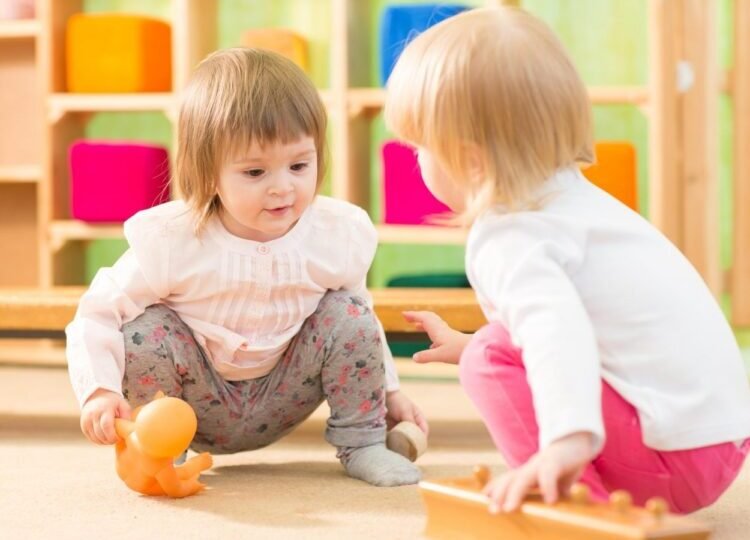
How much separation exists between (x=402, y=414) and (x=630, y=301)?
0.50m

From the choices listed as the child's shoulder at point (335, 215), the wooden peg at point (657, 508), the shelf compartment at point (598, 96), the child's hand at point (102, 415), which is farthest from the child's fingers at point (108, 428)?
the shelf compartment at point (598, 96)

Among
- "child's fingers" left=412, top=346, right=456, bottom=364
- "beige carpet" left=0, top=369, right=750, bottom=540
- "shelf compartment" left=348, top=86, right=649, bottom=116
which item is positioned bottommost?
"beige carpet" left=0, top=369, right=750, bottom=540

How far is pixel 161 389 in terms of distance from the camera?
1212 millimetres

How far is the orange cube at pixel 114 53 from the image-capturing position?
8.23 feet

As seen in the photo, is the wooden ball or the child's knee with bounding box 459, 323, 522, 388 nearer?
the child's knee with bounding box 459, 323, 522, 388

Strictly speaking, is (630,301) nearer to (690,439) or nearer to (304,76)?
Answer: (690,439)

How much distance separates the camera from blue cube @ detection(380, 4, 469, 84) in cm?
227

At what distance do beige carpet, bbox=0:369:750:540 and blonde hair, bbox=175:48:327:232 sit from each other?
0.97ft

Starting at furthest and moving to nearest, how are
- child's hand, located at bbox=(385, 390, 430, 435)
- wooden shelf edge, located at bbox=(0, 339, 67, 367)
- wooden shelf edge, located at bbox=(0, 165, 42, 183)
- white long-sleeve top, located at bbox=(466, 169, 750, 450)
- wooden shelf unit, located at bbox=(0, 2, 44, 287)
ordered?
wooden shelf unit, located at bbox=(0, 2, 44, 287), wooden shelf edge, located at bbox=(0, 165, 42, 183), wooden shelf edge, located at bbox=(0, 339, 67, 367), child's hand, located at bbox=(385, 390, 430, 435), white long-sleeve top, located at bbox=(466, 169, 750, 450)

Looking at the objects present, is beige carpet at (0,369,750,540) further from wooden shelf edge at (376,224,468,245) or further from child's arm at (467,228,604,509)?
wooden shelf edge at (376,224,468,245)

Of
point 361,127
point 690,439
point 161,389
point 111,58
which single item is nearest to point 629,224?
point 690,439

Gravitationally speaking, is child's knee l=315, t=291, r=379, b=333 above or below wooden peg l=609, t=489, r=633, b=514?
above

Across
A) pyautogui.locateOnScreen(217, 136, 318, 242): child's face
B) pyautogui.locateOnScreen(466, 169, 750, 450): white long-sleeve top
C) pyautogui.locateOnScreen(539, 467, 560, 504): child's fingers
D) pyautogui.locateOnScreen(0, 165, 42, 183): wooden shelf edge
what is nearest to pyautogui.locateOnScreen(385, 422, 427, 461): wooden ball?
pyautogui.locateOnScreen(217, 136, 318, 242): child's face

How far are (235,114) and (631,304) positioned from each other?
18.9 inches
